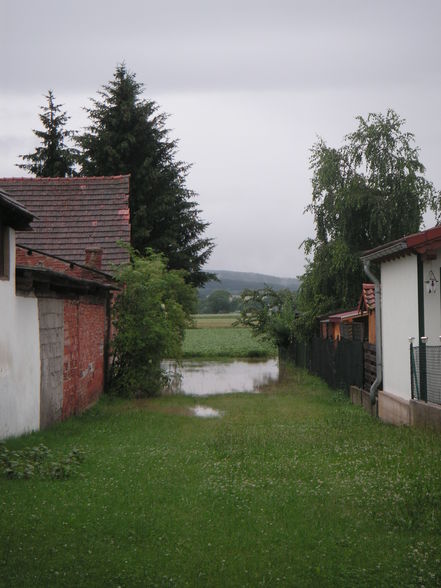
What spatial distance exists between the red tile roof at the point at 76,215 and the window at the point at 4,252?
9858 mm

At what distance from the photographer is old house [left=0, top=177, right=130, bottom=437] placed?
1225 centimetres

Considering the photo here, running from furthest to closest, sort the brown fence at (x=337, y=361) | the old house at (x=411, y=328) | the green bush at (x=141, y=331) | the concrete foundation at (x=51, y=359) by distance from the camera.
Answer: the green bush at (x=141, y=331) → the brown fence at (x=337, y=361) → the concrete foundation at (x=51, y=359) → the old house at (x=411, y=328)

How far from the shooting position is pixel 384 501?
7648mm

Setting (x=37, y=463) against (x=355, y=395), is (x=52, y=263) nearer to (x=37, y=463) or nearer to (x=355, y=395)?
(x=355, y=395)

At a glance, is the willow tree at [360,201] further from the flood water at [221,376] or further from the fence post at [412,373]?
the fence post at [412,373]

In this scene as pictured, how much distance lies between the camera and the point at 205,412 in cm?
1769

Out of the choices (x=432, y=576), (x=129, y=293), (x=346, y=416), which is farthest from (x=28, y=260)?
(x=432, y=576)

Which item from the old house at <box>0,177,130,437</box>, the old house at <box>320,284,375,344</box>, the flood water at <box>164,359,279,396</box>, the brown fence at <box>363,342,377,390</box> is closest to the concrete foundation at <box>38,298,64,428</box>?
the old house at <box>0,177,130,437</box>

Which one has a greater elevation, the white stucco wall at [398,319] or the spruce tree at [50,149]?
the spruce tree at [50,149]

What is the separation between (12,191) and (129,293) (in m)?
6.49

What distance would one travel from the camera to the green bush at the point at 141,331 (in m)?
21.3

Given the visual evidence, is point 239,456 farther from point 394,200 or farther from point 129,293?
point 394,200

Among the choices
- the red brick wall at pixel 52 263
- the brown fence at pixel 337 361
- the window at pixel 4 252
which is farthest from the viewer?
the red brick wall at pixel 52 263

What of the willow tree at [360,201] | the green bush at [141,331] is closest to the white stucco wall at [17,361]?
the green bush at [141,331]
